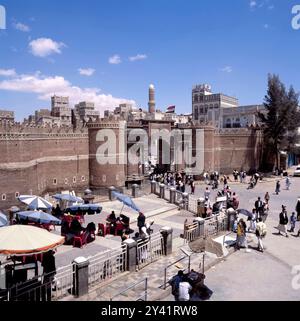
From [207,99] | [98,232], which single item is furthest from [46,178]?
[207,99]

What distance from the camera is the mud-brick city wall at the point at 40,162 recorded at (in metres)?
23.1

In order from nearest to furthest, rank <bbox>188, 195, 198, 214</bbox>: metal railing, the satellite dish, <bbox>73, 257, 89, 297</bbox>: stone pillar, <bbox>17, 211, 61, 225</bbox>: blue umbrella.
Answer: <bbox>73, 257, 89, 297</bbox>: stone pillar → <bbox>17, 211, 61, 225</bbox>: blue umbrella → the satellite dish → <bbox>188, 195, 198, 214</bbox>: metal railing

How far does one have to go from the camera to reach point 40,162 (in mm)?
28172

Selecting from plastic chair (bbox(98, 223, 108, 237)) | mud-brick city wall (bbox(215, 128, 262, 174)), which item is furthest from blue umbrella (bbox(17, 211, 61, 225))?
mud-brick city wall (bbox(215, 128, 262, 174))

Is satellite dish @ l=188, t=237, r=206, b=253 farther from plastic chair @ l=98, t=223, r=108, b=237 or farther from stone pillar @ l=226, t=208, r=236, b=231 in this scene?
plastic chair @ l=98, t=223, r=108, b=237

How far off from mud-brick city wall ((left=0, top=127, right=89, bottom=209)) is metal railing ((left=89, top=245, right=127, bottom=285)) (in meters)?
14.3

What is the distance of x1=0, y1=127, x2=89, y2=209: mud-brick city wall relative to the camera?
75.8 feet

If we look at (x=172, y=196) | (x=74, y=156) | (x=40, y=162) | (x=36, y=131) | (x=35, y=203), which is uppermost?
(x=36, y=131)

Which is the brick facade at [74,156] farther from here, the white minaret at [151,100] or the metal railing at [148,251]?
the white minaret at [151,100]

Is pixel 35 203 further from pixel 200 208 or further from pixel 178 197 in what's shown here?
pixel 178 197

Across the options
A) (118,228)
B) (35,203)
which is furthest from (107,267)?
(35,203)

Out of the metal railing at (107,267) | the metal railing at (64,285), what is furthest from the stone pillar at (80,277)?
the metal railing at (107,267)

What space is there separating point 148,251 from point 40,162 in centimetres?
1841
